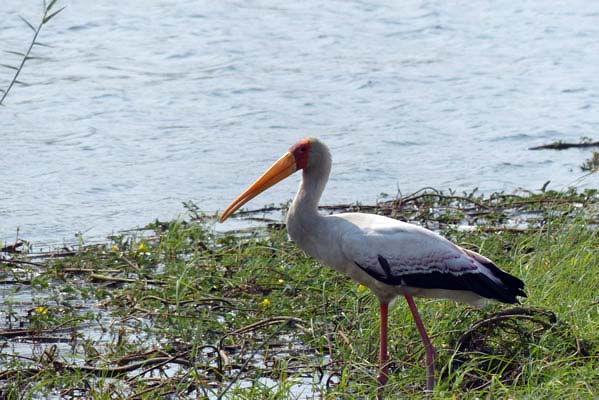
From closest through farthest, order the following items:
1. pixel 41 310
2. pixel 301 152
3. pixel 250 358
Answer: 1. pixel 250 358
2. pixel 301 152
3. pixel 41 310

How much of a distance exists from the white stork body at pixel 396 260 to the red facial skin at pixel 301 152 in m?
0.21

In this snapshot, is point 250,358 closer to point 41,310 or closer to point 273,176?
point 273,176

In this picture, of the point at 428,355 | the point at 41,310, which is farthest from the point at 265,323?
the point at 41,310

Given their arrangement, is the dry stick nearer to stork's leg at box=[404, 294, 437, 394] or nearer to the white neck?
the white neck

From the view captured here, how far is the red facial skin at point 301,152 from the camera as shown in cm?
566

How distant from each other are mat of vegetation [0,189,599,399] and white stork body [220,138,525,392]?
0.16 meters

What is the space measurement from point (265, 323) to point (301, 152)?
33.4 inches

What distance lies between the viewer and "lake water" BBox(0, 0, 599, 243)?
965 centimetres

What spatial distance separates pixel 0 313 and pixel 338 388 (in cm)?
221

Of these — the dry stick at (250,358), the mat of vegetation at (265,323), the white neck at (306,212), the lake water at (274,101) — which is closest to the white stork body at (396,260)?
the white neck at (306,212)

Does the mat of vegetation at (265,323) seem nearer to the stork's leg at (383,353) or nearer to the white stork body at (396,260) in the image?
the stork's leg at (383,353)

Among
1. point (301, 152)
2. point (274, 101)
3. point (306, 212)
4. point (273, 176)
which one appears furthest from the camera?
point (274, 101)

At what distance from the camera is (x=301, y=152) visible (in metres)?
5.67

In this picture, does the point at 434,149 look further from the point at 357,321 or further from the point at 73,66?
the point at 357,321
